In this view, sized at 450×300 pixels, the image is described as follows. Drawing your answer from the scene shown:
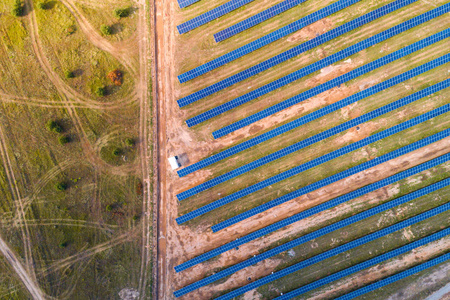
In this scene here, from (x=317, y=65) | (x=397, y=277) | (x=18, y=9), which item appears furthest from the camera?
(x=397, y=277)

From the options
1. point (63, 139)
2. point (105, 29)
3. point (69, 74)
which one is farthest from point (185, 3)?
point (63, 139)

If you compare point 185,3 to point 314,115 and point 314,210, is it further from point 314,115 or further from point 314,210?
point 314,210

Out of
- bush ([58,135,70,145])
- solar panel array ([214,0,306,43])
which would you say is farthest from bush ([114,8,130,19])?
bush ([58,135,70,145])

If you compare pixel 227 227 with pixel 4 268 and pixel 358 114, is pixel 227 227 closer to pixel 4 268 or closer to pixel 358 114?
pixel 358 114

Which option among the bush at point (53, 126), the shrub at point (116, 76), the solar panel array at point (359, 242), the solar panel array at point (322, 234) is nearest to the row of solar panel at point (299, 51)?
the shrub at point (116, 76)

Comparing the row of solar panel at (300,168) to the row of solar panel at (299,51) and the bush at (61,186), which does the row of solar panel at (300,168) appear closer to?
the row of solar panel at (299,51)

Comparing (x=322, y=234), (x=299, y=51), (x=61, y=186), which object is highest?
(x=299, y=51)
